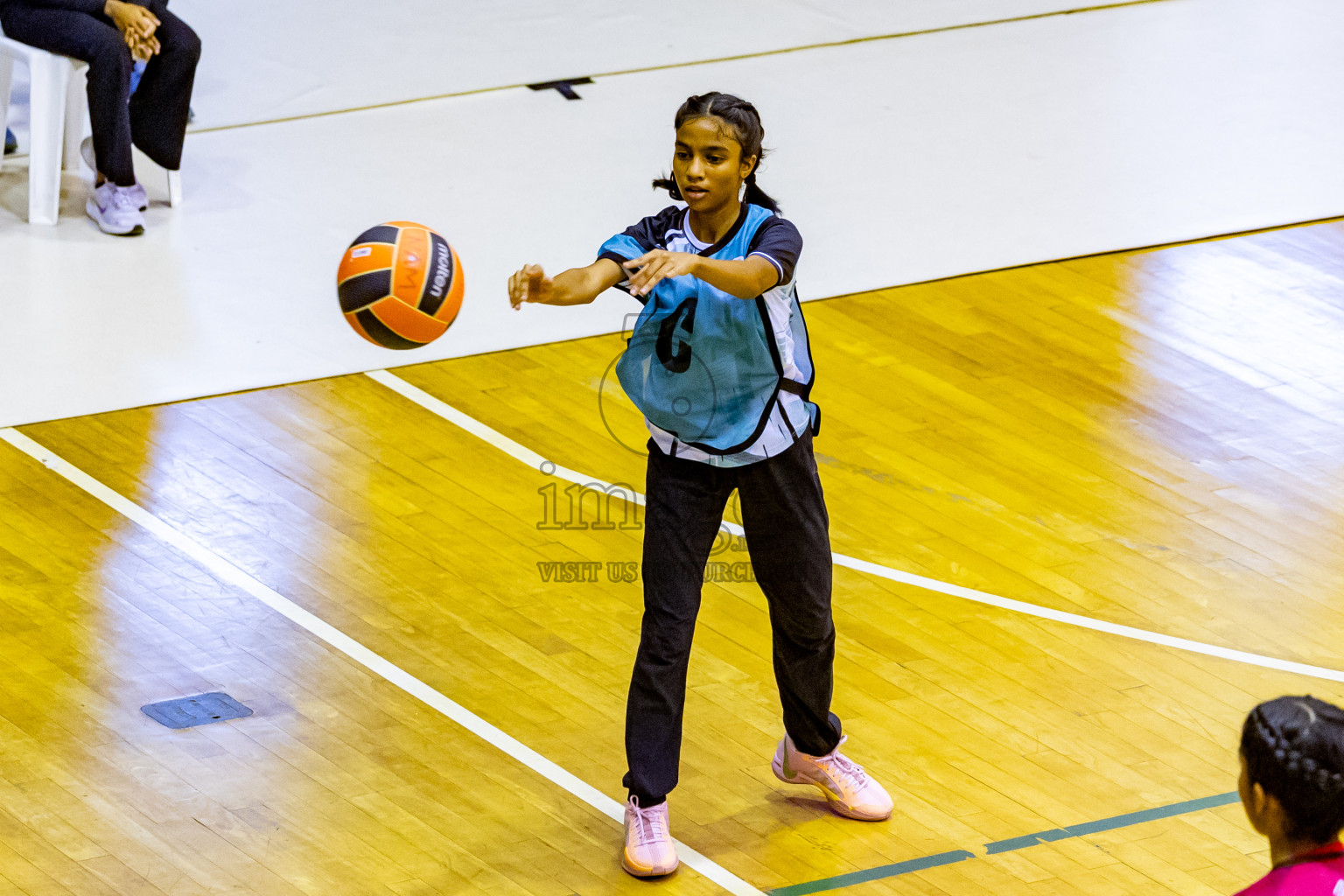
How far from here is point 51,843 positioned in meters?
4.61

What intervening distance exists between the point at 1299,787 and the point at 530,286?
196 centimetres

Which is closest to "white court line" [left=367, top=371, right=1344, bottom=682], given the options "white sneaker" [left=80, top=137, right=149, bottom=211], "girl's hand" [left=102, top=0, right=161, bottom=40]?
"white sneaker" [left=80, top=137, right=149, bottom=211]

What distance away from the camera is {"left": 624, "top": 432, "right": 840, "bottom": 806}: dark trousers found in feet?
14.5

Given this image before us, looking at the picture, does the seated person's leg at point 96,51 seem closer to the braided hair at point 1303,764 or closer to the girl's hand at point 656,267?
the girl's hand at point 656,267

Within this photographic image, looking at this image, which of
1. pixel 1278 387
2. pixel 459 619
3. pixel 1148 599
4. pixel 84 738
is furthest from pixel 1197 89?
pixel 84 738

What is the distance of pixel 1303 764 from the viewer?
2.75 meters

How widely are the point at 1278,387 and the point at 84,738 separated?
480 centimetres

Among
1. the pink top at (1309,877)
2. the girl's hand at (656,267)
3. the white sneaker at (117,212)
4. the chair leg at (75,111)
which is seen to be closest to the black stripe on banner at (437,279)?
the girl's hand at (656,267)

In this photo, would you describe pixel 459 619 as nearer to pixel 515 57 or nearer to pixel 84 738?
pixel 84 738

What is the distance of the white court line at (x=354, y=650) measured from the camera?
472 cm

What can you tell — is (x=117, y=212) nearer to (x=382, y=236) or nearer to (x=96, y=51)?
(x=96, y=51)

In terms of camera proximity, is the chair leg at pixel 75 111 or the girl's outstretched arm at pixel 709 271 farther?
the chair leg at pixel 75 111

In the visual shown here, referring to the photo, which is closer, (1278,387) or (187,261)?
(1278,387)

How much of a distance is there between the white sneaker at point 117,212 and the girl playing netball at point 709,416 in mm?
4923
